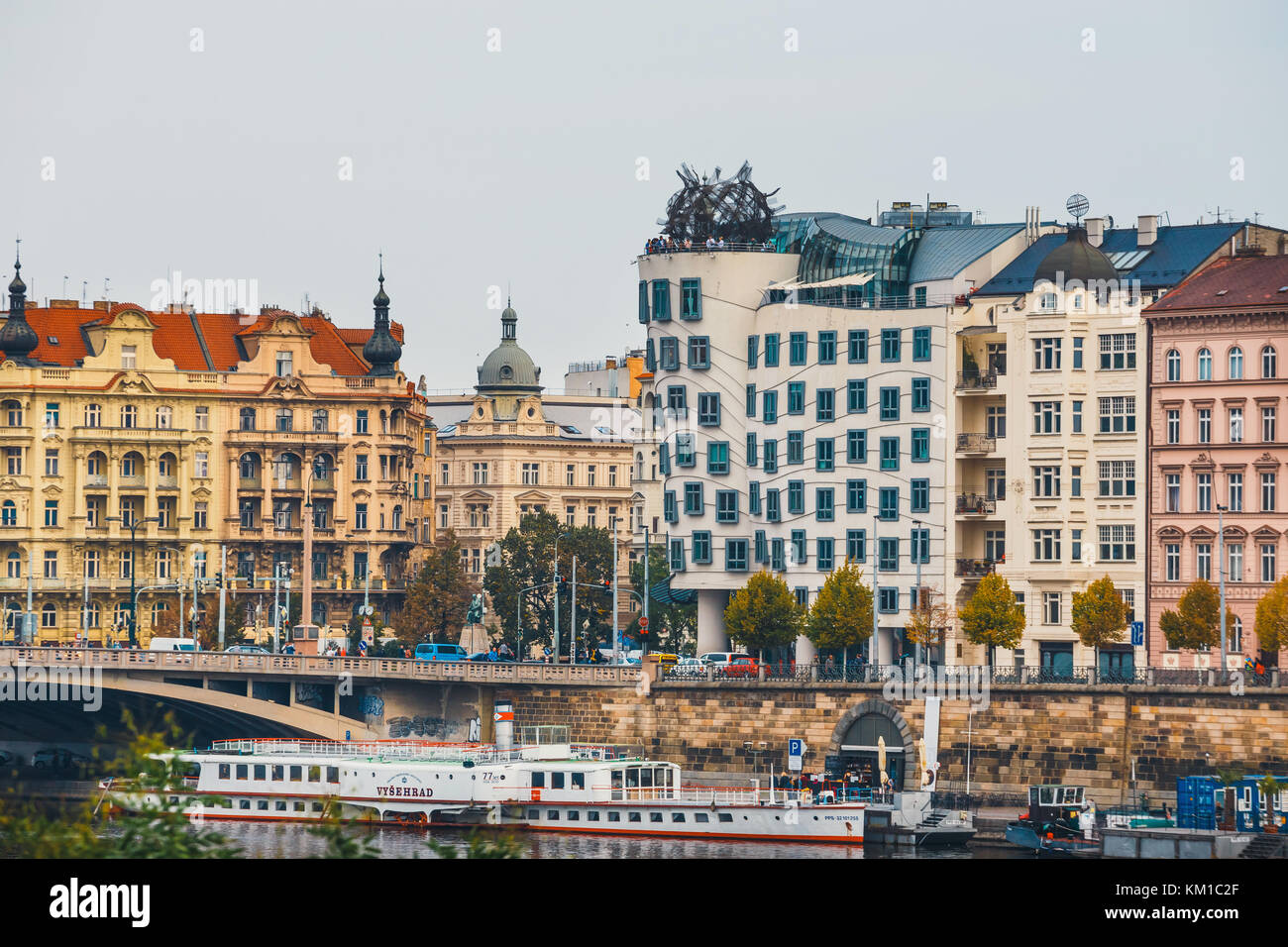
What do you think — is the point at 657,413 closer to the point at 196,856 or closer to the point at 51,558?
the point at 51,558

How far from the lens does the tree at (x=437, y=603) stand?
527ft

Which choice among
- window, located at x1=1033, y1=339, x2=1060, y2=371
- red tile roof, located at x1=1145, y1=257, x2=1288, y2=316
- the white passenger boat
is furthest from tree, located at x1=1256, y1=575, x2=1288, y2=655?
the white passenger boat

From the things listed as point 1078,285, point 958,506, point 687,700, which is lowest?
point 687,700

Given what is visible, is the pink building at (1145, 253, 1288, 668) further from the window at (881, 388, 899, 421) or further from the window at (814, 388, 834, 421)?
the window at (814, 388, 834, 421)

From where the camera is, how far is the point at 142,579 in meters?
171

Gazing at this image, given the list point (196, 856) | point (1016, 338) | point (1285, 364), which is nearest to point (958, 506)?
point (1016, 338)

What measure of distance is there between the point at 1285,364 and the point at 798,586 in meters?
25.4

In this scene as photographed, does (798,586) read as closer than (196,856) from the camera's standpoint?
No

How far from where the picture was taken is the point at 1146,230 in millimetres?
131000

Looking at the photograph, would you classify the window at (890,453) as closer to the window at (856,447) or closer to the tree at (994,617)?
the window at (856,447)

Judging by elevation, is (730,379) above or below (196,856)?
above

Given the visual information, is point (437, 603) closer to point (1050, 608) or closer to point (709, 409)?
point (709, 409)

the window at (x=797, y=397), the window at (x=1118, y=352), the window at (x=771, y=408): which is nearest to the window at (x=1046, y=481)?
the window at (x=1118, y=352)

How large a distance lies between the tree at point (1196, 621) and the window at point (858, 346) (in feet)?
68.2
